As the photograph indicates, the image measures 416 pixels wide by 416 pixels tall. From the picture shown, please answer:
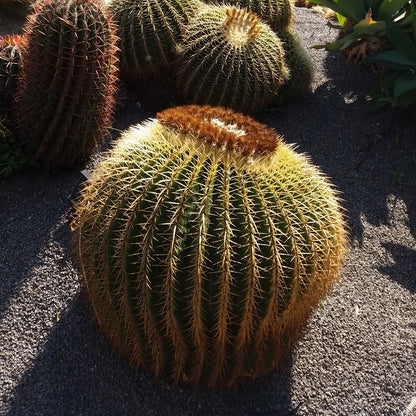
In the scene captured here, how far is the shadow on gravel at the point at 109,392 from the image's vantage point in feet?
7.56

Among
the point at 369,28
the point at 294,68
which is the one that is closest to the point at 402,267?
the point at 294,68

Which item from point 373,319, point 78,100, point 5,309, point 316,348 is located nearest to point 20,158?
point 78,100

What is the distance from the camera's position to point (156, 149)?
2.10 metres

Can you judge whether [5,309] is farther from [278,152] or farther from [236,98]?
[236,98]

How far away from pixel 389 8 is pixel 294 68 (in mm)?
1013

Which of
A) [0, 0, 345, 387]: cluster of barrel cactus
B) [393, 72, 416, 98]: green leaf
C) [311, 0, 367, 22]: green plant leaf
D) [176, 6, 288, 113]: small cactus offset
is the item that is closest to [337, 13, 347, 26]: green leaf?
[311, 0, 367, 22]: green plant leaf

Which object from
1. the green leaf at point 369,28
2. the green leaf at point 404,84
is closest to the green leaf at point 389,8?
the green leaf at point 369,28

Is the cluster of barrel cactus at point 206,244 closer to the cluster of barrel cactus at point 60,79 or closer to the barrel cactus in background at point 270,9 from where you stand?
the cluster of barrel cactus at point 60,79

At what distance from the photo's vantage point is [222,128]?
2123 millimetres

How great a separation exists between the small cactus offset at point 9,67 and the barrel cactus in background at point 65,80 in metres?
0.10

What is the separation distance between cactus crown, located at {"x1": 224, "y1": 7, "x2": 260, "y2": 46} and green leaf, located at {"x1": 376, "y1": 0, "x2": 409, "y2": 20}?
4.47ft

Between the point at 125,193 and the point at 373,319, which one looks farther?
the point at 373,319

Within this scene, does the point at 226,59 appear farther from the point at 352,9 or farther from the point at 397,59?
the point at 352,9

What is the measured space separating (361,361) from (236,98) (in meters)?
2.25
